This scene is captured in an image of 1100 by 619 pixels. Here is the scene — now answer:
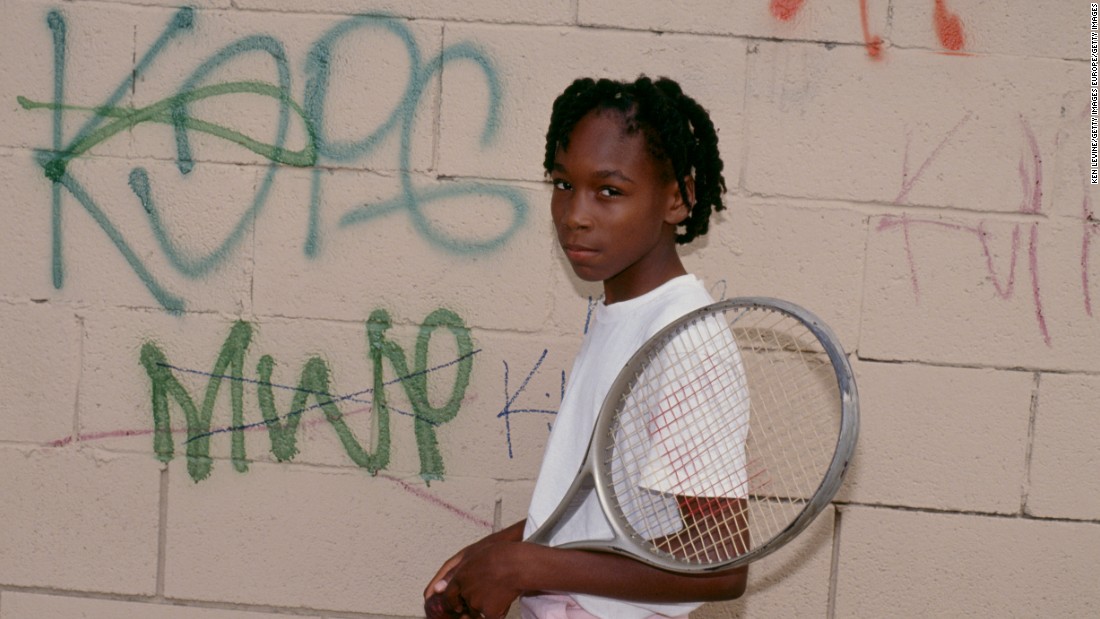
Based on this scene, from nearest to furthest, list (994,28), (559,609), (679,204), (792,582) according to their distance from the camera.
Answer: (559,609) → (679,204) → (994,28) → (792,582)

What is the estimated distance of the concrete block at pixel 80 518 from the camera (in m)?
2.96

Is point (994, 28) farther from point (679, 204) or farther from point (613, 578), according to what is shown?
point (613, 578)

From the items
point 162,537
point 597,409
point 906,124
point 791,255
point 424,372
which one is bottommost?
point 162,537

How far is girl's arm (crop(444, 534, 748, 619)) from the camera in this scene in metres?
1.73

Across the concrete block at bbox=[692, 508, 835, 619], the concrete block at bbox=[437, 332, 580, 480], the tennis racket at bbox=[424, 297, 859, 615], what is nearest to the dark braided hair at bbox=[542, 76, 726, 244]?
the tennis racket at bbox=[424, 297, 859, 615]

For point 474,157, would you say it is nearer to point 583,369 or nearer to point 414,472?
point 414,472

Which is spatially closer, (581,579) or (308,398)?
(581,579)

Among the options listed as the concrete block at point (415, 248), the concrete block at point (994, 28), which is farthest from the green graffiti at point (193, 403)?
the concrete block at point (994, 28)

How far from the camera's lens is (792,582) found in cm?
288

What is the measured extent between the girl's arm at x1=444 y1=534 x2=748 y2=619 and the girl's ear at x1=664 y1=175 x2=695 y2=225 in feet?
1.83

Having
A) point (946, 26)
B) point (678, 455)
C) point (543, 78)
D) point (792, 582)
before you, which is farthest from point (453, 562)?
point (946, 26)

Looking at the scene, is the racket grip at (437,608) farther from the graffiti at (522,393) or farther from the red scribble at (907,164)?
the red scribble at (907,164)

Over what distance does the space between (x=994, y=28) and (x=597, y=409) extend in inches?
60.6

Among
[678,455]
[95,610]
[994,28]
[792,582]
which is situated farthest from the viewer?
[95,610]
